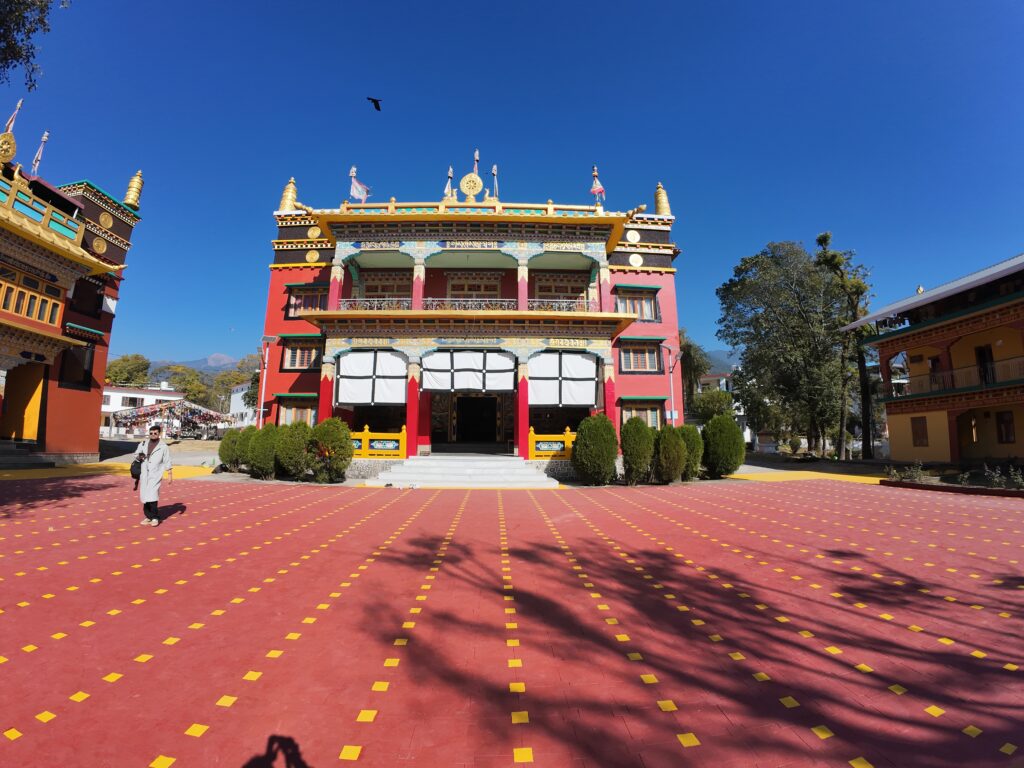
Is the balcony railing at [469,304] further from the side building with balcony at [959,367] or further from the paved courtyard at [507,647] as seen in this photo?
the side building with balcony at [959,367]

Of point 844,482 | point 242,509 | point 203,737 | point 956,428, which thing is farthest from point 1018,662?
point 956,428

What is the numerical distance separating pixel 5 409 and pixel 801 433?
48615 mm

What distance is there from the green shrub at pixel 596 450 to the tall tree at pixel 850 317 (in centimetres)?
1890

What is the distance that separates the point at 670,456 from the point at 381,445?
10.8m

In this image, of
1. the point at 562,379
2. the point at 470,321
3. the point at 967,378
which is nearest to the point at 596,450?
the point at 562,379

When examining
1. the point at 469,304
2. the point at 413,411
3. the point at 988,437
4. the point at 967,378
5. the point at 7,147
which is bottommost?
the point at 988,437

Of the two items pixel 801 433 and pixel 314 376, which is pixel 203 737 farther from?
pixel 801 433

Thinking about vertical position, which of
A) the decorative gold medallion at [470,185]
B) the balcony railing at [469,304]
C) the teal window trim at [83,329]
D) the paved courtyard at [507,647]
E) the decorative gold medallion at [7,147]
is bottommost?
the paved courtyard at [507,647]

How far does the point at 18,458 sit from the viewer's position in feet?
51.5

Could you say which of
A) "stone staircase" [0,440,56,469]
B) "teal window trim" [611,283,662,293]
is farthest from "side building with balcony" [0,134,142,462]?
"teal window trim" [611,283,662,293]

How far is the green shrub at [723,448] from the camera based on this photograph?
1636 centimetres

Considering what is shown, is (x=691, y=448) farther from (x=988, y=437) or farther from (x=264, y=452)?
(x=988, y=437)

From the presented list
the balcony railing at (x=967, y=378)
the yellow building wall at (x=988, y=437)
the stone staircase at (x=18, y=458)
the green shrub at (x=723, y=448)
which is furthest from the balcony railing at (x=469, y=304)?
the yellow building wall at (x=988, y=437)

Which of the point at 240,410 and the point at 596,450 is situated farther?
the point at 240,410
